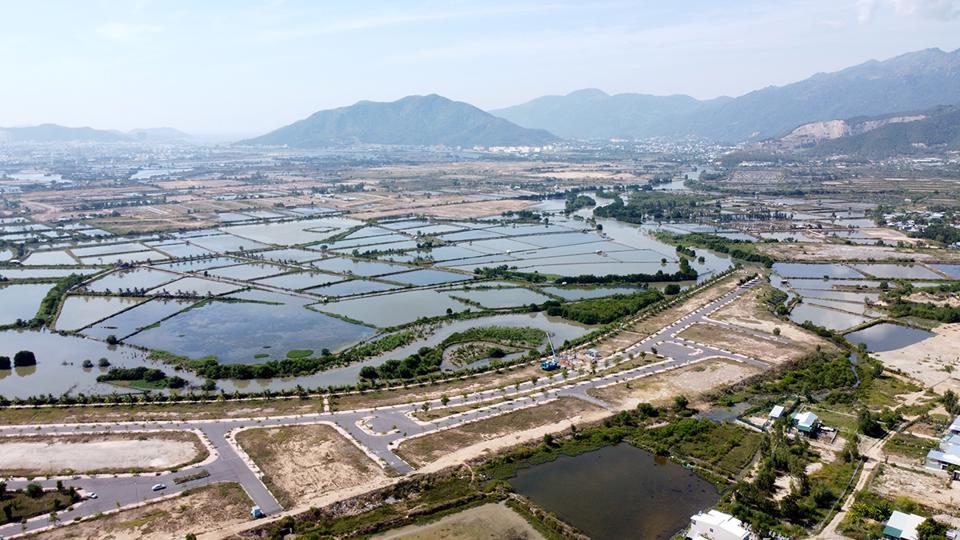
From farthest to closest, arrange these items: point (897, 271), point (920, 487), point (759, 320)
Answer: point (897, 271)
point (759, 320)
point (920, 487)

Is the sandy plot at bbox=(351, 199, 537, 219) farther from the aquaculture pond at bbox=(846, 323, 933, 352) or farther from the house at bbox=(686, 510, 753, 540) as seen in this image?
the house at bbox=(686, 510, 753, 540)

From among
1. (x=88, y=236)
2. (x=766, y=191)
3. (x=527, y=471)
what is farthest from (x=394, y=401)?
(x=766, y=191)

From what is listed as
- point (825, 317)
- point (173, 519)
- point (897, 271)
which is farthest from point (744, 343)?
point (173, 519)

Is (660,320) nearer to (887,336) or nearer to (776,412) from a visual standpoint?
(887,336)

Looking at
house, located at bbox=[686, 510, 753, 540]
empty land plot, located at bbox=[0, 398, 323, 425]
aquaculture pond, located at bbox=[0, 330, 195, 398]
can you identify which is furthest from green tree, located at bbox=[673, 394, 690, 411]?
aquaculture pond, located at bbox=[0, 330, 195, 398]

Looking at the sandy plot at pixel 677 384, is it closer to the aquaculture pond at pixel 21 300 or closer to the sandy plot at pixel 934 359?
the sandy plot at pixel 934 359

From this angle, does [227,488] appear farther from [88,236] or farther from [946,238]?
[946,238]
